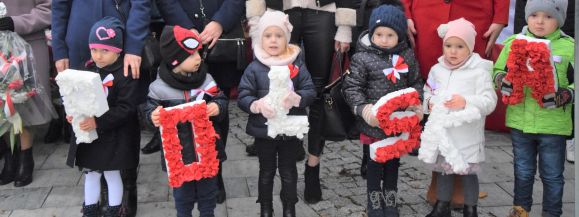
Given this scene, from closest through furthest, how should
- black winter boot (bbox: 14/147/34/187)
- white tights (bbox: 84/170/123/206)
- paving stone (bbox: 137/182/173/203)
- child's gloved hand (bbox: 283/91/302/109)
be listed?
1. child's gloved hand (bbox: 283/91/302/109)
2. white tights (bbox: 84/170/123/206)
3. paving stone (bbox: 137/182/173/203)
4. black winter boot (bbox: 14/147/34/187)

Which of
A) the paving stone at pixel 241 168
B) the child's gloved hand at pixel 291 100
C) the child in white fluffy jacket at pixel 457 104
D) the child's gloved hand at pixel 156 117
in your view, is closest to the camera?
the child's gloved hand at pixel 156 117

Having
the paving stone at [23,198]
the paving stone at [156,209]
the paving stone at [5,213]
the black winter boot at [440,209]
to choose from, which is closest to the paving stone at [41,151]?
the paving stone at [23,198]

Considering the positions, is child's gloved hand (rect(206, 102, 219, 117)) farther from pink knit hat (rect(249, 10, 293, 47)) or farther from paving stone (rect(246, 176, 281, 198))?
paving stone (rect(246, 176, 281, 198))

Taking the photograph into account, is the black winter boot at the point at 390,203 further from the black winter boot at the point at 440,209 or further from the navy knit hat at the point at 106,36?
the navy knit hat at the point at 106,36

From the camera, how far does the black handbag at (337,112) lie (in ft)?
13.9

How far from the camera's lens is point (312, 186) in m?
4.65

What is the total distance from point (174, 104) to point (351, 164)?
2264 millimetres

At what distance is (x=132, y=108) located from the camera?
3996 millimetres

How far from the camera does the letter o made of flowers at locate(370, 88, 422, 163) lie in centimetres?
379

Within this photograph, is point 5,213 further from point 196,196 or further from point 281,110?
point 281,110

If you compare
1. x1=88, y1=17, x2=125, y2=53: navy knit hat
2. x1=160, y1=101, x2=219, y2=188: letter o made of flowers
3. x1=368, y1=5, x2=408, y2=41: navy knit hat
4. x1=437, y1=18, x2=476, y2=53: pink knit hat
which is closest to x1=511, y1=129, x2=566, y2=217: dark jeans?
x1=437, y1=18, x2=476, y2=53: pink knit hat

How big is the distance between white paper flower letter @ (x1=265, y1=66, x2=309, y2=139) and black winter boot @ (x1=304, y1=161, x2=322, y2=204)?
2.74 ft

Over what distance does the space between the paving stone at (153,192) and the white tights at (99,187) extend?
1.86 ft

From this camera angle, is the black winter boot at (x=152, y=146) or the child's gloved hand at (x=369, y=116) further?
the black winter boot at (x=152, y=146)
